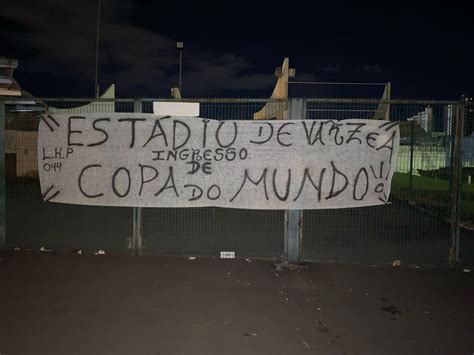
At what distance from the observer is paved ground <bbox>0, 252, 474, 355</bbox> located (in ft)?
12.2

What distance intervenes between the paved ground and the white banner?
102cm

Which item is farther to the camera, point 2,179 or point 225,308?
point 2,179

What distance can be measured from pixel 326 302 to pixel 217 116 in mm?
3161

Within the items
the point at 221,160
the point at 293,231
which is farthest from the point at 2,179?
the point at 293,231

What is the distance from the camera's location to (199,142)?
634 cm

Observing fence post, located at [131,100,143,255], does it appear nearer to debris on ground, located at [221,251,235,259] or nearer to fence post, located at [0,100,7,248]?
debris on ground, located at [221,251,235,259]

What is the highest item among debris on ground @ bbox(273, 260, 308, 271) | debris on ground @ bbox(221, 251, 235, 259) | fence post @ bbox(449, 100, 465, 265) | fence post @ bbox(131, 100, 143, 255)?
fence post @ bbox(449, 100, 465, 265)

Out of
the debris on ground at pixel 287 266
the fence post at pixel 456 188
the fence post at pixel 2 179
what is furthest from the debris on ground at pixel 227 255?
the fence post at pixel 2 179

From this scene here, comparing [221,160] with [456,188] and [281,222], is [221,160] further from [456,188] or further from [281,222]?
[281,222]

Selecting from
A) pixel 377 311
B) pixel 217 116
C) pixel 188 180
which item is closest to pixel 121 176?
pixel 188 180

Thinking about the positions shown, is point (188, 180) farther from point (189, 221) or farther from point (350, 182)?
point (189, 221)

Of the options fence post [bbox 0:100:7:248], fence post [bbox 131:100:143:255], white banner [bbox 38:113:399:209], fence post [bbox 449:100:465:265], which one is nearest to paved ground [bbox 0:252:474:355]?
fence post [bbox 131:100:143:255]

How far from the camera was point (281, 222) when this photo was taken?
9.96 m

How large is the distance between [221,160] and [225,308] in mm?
2522
